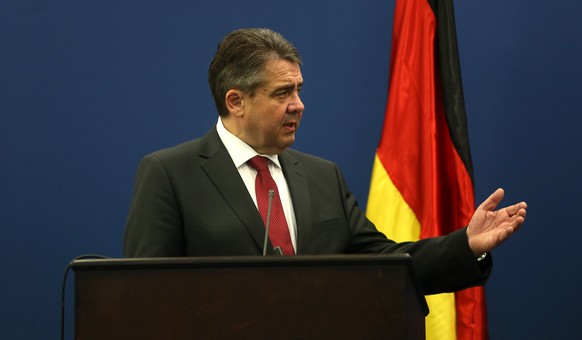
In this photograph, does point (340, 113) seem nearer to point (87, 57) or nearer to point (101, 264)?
point (87, 57)

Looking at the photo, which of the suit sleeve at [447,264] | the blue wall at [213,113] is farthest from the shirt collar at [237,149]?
the blue wall at [213,113]

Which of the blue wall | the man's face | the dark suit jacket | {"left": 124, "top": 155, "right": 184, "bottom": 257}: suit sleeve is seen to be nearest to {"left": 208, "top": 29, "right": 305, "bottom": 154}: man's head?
the man's face

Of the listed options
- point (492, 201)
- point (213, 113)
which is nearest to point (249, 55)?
point (492, 201)

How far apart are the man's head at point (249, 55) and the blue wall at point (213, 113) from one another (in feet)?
3.95

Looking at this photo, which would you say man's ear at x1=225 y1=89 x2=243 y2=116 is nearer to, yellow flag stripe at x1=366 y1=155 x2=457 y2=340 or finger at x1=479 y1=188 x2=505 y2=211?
finger at x1=479 y1=188 x2=505 y2=211

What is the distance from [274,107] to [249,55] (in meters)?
0.16

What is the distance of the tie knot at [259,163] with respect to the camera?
2.58m

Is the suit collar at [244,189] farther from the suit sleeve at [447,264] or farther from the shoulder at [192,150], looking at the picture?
the suit sleeve at [447,264]

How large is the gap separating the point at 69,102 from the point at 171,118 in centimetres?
43

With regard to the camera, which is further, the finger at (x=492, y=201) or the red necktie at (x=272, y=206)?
the red necktie at (x=272, y=206)

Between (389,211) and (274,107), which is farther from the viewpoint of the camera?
(389,211)

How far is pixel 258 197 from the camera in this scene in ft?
8.20

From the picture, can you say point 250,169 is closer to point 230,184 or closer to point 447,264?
point 230,184

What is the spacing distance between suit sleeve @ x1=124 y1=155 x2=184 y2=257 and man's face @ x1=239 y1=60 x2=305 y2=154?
0.30 m
